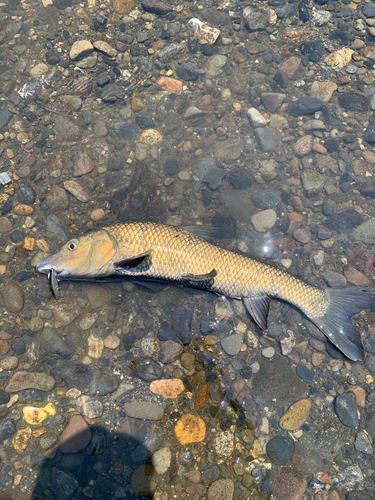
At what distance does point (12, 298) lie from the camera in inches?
164

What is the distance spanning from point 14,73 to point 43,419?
4.94 metres

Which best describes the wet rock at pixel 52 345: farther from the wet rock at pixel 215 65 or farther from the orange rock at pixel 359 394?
the wet rock at pixel 215 65

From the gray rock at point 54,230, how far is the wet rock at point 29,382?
1710 mm

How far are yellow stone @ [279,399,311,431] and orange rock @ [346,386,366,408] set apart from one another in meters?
0.60

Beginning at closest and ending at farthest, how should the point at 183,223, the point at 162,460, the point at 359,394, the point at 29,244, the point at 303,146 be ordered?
1. the point at 162,460
2. the point at 359,394
3. the point at 29,244
4. the point at 183,223
5. the point at 303,146

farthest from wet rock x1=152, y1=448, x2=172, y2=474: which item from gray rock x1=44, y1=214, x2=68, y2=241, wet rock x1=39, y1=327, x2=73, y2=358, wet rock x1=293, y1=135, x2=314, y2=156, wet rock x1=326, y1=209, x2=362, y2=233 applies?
wet rock x1=293, y1=135, x2=314, y2=156

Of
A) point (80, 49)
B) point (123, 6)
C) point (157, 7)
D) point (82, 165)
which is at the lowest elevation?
point (82, 165)

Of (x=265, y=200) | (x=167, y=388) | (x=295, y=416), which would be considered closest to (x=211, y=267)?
(x=265, y=200)

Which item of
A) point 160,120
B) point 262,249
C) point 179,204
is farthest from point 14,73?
point 262,249

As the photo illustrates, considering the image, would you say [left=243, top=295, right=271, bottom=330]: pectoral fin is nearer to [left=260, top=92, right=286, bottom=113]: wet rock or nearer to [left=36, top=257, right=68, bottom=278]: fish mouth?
[left=36, top=257, right=68, bottom=278]: fish mouth

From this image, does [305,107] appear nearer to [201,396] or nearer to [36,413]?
[201,396]

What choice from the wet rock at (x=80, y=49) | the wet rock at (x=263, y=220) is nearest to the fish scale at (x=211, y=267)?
the wet rock at (x=263, y=220)

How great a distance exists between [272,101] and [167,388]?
4.38 m

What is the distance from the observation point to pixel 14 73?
507cm
